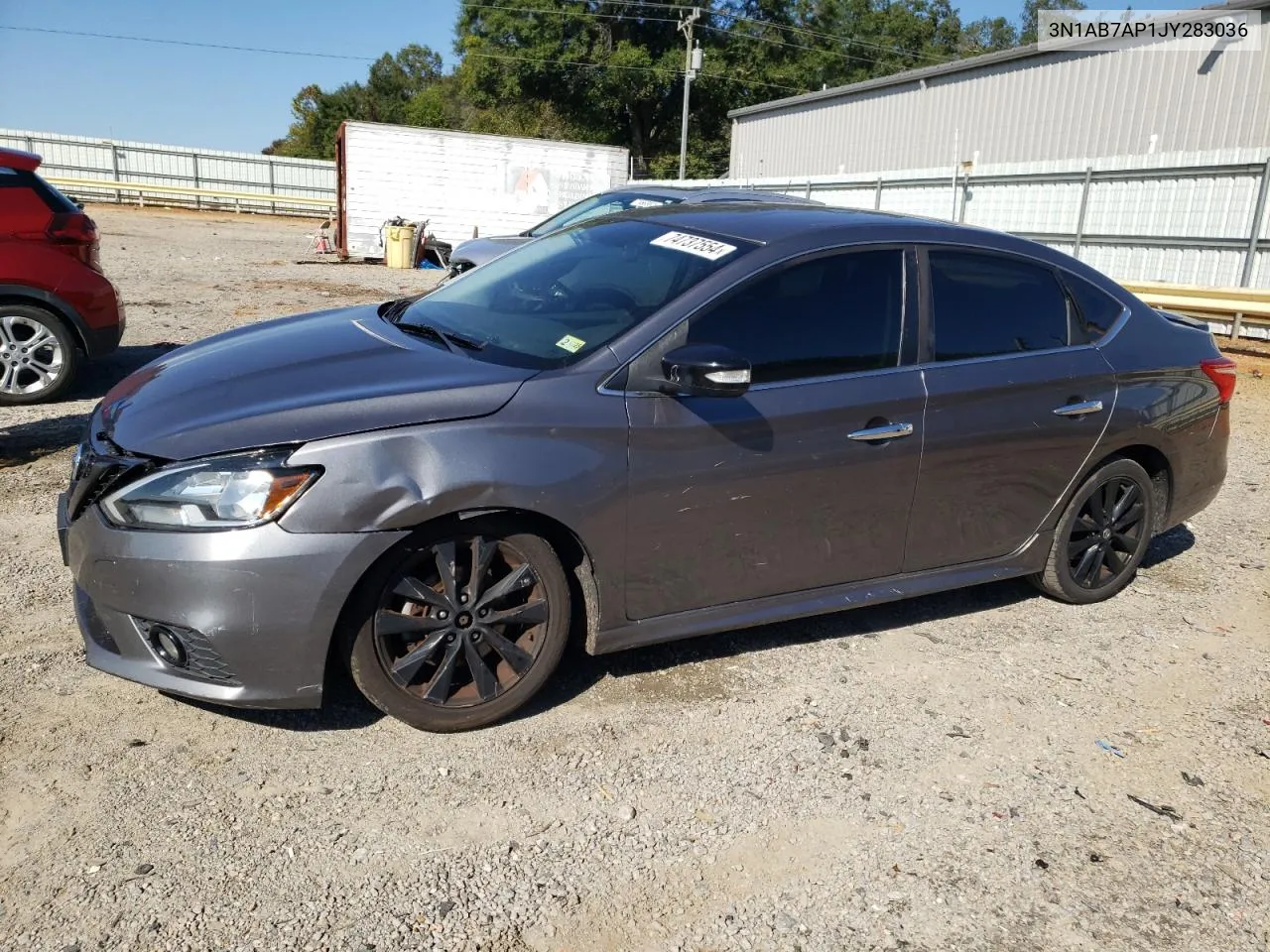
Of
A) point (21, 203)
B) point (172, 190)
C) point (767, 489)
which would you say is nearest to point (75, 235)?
point (21, 203)

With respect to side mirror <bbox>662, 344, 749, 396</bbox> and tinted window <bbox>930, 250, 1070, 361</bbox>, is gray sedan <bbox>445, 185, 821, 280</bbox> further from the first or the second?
side mirror <bbox>662, 344, 749, 396</bbox>

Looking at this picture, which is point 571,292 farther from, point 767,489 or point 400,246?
point 400,246

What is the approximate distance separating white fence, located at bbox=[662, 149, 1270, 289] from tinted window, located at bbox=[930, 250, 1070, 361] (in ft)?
30.3

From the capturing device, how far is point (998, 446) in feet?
13.6

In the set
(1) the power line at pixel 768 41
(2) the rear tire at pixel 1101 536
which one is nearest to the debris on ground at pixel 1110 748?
(2) the rear tire at pixel 1101 536

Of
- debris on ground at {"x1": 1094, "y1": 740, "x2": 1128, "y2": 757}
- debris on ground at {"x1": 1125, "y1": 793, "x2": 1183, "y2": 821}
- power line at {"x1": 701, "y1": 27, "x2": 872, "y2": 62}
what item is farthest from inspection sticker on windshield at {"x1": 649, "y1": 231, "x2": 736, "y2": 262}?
power line at {"x1": 701, "y1": 27, "x2": 872, "y2": 62}

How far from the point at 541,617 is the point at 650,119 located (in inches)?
2133

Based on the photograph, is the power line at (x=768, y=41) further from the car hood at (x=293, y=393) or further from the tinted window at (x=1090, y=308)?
the car hood at (x=293, y=393)

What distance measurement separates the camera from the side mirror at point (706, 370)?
3287mm

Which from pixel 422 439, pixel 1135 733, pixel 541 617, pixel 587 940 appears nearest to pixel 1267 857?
pixel 1135 733

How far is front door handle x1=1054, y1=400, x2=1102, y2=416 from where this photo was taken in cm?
431

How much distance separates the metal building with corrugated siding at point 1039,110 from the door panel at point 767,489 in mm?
18662

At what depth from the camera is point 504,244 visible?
11.9m

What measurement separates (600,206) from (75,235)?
5.58 meters
